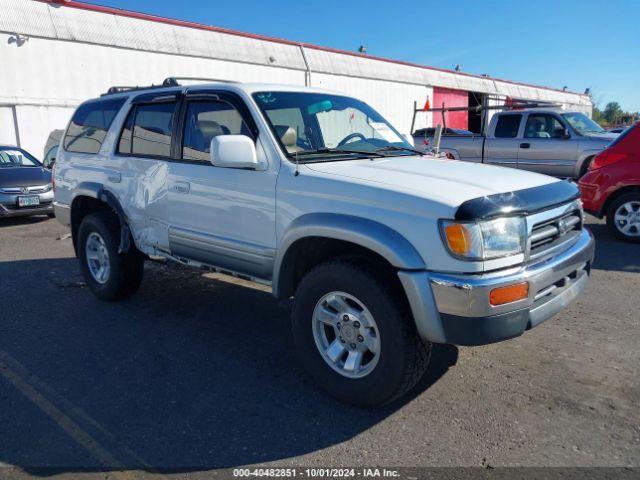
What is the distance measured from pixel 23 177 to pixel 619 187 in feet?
34.3

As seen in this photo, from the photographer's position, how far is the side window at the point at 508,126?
11795 millimetres

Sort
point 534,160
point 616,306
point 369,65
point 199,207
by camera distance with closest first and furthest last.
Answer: point 199,207 → point 616,306 → point 534,160 → point 369,65

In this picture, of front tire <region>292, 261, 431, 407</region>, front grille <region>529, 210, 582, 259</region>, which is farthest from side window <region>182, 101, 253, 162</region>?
front grille <region>529, 210, 582, 259</region>

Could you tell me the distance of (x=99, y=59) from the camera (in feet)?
50.7

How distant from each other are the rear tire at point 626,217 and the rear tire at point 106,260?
6.48m

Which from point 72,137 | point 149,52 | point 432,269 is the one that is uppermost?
point 149,52

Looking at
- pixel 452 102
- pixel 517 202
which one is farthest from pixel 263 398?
pixel 452 102

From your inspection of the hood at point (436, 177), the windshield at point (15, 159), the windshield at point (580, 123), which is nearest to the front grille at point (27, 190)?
the windshield at point (15, 159)

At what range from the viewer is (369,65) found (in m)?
24.1

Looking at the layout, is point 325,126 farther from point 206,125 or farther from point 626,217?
point 626,217

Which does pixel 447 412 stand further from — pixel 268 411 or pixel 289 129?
pixel 289 129

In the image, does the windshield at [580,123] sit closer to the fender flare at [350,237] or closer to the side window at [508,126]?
the side window at [508,126]

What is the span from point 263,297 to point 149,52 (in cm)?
1356

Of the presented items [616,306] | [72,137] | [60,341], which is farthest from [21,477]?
[616,306]
